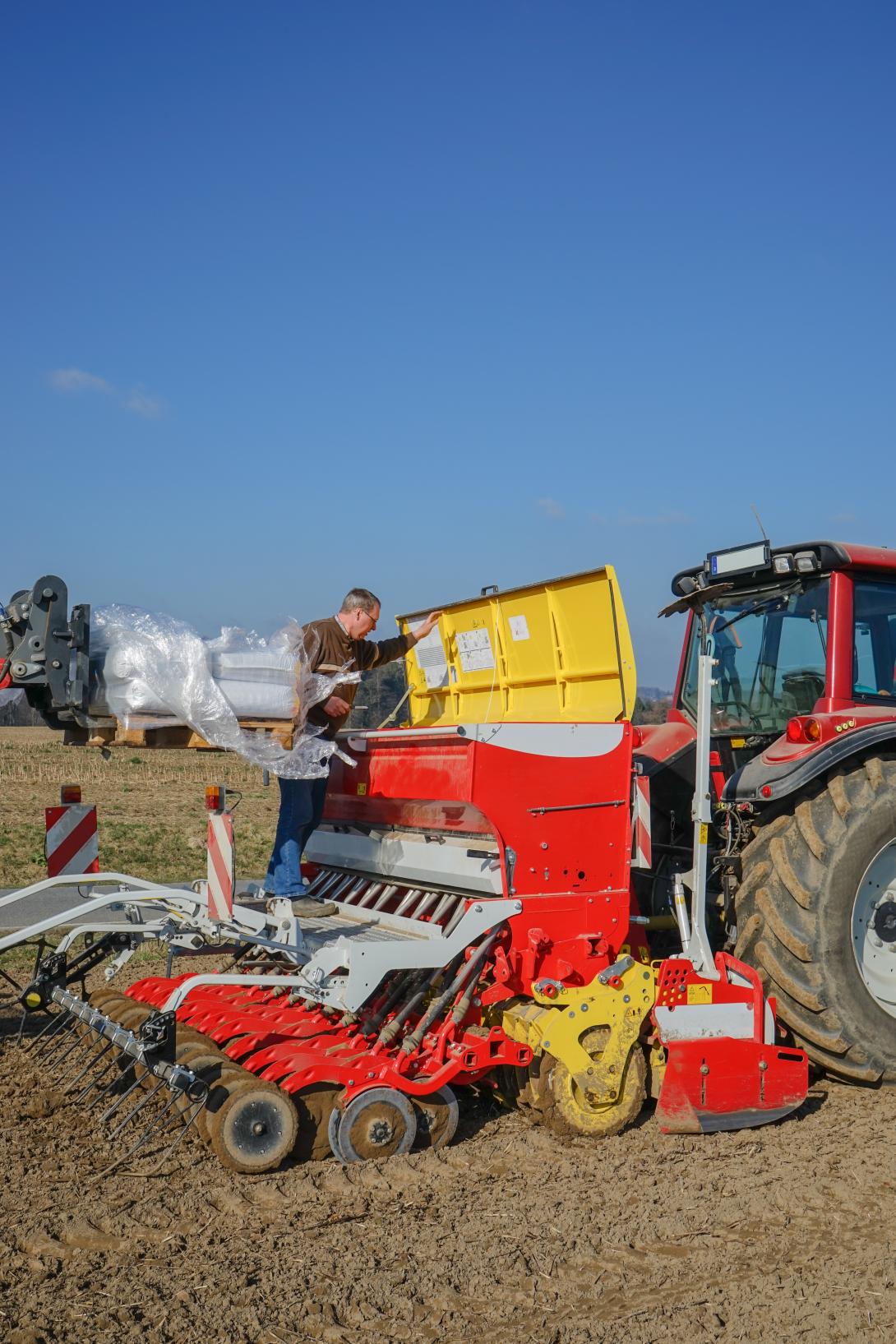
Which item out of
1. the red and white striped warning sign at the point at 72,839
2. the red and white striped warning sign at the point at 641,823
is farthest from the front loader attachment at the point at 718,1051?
the red and white striped warning sign at the point at 72,839

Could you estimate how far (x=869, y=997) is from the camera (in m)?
5.06

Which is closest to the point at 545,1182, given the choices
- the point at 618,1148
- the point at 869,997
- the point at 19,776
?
the point at 618,1148

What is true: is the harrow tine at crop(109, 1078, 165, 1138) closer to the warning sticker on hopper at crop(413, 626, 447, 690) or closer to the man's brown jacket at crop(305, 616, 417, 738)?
the man's brown jacket at crop(305, 616, 417, 738)

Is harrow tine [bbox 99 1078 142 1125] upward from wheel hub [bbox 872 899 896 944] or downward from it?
downward

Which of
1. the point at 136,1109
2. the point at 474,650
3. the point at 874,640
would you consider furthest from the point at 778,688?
the point at 136,1109

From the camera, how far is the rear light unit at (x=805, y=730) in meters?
5.24

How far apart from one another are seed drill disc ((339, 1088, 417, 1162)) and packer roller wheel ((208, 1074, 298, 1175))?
0.20m

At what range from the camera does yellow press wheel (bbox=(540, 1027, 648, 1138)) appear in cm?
464

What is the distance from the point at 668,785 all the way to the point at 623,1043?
5.27 ft

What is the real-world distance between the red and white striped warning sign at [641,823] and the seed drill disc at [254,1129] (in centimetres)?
181

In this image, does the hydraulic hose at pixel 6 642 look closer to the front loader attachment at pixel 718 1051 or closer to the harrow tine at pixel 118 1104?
the harrow tine at pixel 118 1104

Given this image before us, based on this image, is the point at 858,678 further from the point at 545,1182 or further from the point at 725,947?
the point at 545,1182

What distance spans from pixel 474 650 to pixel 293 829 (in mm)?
1481

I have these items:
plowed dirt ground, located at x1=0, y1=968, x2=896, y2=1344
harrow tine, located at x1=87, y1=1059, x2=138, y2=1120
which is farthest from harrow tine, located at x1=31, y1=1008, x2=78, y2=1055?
plowed dirt ground, located at x1=0, y1=968, x2=896, y2=1344
